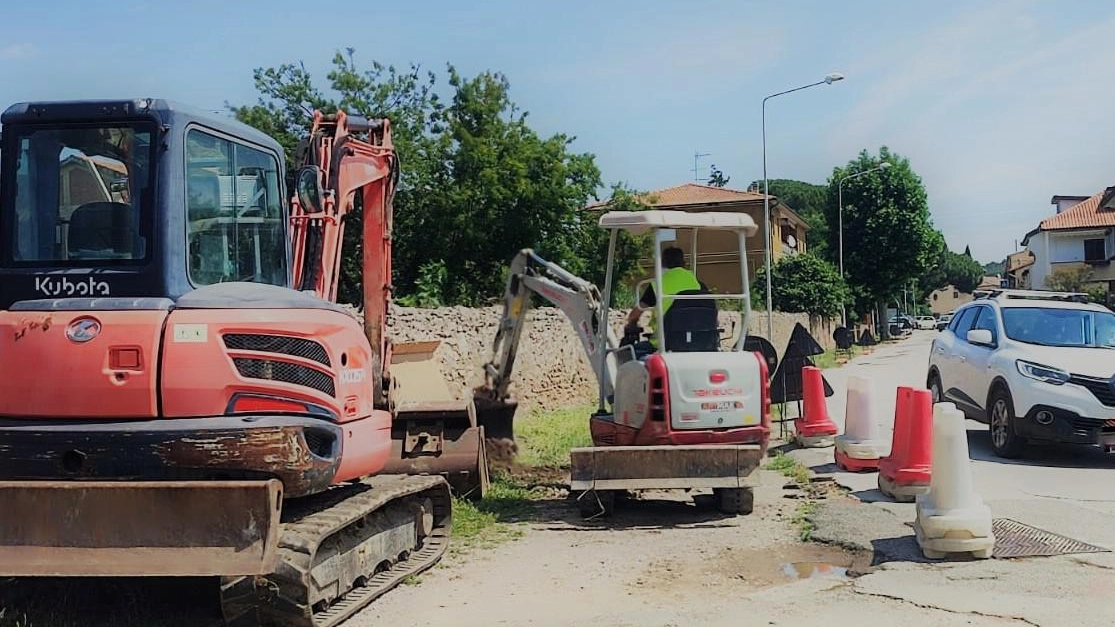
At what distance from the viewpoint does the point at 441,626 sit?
19.9ft

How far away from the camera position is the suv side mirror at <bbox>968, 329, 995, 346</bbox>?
38.7 ft

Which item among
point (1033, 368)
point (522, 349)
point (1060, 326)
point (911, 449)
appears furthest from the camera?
point (522, 349)

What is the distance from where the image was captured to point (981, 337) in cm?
1187

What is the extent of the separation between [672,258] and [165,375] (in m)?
5.13

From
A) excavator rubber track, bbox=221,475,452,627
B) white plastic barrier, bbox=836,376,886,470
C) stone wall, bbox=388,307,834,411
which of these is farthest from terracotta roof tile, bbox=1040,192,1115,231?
excavator rubber track, bbox=221,475,452,627

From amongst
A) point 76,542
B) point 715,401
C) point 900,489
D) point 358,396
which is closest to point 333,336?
point 358,396

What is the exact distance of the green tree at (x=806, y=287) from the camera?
45219 mm

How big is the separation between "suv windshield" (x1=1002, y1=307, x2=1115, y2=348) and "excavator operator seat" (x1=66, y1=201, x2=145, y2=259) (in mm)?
9944

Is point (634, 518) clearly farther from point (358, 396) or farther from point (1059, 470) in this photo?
point (1059, 470)

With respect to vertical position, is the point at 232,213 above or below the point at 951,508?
above

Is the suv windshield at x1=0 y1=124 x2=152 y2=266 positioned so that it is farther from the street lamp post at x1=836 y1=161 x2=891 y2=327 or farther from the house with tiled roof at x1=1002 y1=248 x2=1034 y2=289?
the house with tiled roof at x1=1002 y1=248 x2=1034 y2=289

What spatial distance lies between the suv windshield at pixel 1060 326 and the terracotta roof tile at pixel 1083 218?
5644cm

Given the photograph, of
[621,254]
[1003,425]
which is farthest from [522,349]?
[1003,425]

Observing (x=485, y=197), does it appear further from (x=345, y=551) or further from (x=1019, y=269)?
(x=1019, y=269)
